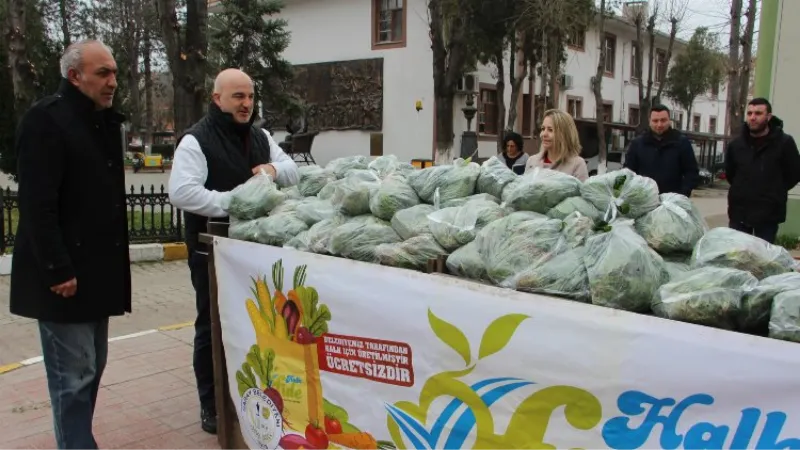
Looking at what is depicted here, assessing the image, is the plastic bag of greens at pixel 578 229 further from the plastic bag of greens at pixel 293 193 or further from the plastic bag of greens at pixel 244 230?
the plastic bag of greens at pixel 293 193

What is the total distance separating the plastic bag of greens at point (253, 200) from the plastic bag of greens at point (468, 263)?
114 centimetres

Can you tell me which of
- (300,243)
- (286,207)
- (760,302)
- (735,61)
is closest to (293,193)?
(286,207)

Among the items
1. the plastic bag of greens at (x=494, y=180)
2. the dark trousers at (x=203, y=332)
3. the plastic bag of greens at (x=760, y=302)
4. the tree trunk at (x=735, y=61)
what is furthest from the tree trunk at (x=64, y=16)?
the plastic bag of greens at (x=760, y=302)

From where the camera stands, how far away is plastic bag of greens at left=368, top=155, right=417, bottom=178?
3.12 meters

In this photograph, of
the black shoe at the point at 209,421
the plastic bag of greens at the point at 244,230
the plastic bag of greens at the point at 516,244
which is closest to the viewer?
the plastic bag of greens at the point at 516,244

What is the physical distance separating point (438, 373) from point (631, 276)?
72 centimetres

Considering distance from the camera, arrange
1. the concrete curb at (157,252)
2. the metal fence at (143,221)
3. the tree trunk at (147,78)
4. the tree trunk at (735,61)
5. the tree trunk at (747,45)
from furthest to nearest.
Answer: the tree trunk at (147,78) < the tree trunk at (747,45) < the tree trunk at (735,61) < the concrete curb at (157,252) < the metal fence at (143,221)

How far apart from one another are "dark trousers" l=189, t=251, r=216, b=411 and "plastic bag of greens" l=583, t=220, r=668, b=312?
2.19 meters

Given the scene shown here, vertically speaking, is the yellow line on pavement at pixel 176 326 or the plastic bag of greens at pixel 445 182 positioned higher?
the plastic bag of greens at pixel 445 182

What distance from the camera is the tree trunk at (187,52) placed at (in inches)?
320

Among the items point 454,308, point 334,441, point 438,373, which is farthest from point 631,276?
point 334,441

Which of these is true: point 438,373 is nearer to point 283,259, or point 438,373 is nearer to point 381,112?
point 283,259

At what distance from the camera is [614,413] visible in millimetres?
1788

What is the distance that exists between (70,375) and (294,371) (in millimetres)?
1039
